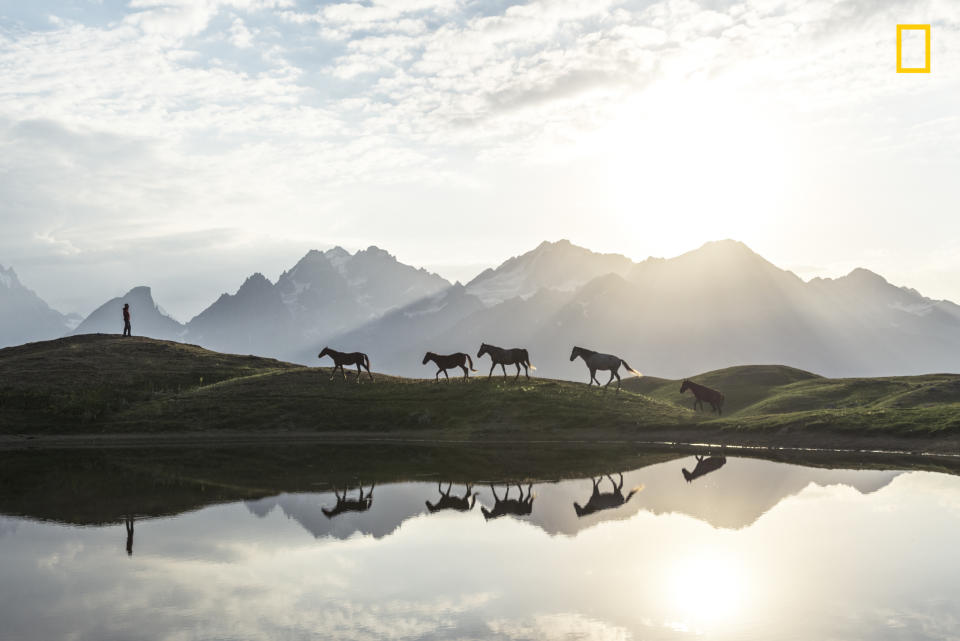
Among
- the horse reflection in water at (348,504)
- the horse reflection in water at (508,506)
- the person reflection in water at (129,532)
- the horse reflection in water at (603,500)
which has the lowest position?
the horse reflection in water at (348,504)

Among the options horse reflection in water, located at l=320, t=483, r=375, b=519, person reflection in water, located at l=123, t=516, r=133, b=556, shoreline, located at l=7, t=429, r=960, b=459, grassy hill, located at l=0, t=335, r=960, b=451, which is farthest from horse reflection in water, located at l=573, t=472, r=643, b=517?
grassy hill, located at l=0, t=335, r=960, b=451

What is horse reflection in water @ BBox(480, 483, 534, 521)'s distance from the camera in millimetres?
30578

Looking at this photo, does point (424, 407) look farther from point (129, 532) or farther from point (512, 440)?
point (129, 532)

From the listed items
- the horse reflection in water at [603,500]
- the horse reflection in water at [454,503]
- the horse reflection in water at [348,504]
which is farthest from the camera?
the horse reflection in water at [454,503]

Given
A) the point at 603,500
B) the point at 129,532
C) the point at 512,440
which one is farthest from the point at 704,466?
the point at 129,532

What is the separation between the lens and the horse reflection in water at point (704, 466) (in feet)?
135

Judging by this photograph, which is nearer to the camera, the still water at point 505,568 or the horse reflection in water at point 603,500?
Result: the still water at point 505,568

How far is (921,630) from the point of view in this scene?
52.8ft

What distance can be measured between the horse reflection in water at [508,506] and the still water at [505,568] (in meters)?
0.21

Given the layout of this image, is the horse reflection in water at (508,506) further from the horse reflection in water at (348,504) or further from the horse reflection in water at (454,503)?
the horse reflection in water at (348,504)

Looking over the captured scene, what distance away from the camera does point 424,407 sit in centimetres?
7044

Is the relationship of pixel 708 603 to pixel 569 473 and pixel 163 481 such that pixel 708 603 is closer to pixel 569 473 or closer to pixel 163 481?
pixel 569 473

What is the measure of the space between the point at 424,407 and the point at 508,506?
38729mm

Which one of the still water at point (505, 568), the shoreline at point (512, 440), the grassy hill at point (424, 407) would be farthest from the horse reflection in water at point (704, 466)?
the grassy hill at point (424, 407)
